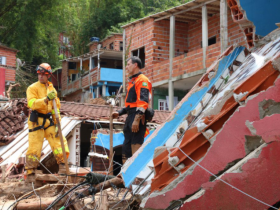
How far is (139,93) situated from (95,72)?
30.9 m

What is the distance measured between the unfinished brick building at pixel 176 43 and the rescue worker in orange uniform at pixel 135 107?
1445 centimetres

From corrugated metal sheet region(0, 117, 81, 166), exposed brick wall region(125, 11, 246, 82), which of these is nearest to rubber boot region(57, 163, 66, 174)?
corrugated metal sheet region(0, 117, 81, 166)

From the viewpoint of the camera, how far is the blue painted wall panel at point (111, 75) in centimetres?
3747

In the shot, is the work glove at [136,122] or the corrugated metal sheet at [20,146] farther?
the corrugated metal sheet at [20,146]

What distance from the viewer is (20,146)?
38.6ft

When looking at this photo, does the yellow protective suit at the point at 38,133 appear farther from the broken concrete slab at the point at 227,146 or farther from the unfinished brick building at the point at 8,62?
the unfinished brick building at the point at 8,62

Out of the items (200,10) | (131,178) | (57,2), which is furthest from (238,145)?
(57,2)

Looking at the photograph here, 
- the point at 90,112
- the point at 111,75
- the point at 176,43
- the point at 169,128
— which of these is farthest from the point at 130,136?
the point at 111,75

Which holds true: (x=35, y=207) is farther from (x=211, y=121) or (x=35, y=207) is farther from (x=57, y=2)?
(x=57, y=2)

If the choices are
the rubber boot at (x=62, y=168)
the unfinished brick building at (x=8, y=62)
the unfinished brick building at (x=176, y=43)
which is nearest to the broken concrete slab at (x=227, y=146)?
the rubber boot at (x=62, y=168)

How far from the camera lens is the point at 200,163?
4.67 meters

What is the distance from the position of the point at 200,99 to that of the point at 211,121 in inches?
77.8

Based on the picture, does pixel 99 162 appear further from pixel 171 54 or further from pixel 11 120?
pixel 171 54

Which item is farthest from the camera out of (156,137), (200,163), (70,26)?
(70,26)
